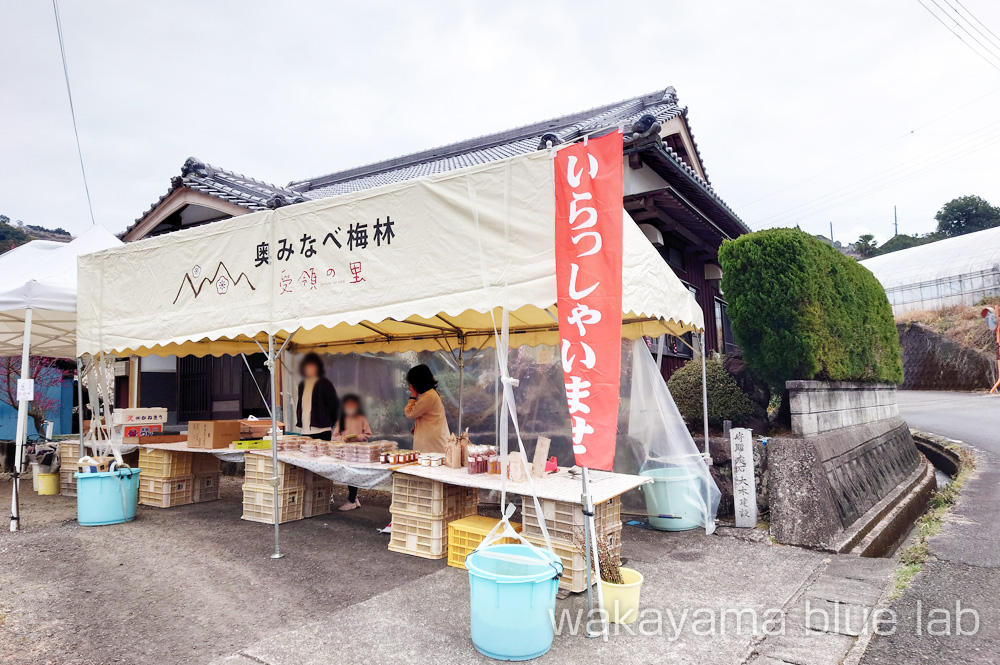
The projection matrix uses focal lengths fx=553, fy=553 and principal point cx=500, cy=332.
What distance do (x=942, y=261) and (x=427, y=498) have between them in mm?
35059

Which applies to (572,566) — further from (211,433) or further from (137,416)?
(137,416)

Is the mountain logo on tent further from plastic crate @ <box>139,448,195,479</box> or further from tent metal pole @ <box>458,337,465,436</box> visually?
tent metal pole @ <box>458,337,465,436</box>

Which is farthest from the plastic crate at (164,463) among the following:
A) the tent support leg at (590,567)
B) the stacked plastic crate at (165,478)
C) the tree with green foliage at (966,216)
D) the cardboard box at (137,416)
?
the tree with green foliage at (966,216)

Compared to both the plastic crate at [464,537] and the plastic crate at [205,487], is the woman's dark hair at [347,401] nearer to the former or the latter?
the plastic crate at [205,487]

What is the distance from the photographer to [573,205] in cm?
382

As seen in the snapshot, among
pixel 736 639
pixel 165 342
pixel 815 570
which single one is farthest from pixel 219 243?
pixel 815 570

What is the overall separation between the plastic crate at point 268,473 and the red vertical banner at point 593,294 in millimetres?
4511

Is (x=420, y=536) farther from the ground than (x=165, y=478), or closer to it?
closer to it

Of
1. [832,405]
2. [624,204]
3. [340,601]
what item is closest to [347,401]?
[340,601]

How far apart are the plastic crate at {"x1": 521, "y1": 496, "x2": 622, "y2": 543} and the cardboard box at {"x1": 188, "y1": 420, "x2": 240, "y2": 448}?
4726 millimetres

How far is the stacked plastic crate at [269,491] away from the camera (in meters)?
6.77

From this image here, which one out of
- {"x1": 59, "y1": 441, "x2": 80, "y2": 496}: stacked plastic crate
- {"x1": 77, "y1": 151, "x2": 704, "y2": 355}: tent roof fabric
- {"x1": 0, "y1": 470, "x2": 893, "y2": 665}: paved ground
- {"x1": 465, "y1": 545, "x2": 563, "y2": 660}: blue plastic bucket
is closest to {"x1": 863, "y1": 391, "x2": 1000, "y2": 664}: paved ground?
{"x1": 0, "y1": 470, "x2": 893, "y2": 665}: paved ground

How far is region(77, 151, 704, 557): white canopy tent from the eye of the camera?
4340mm

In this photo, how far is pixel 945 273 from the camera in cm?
2898
